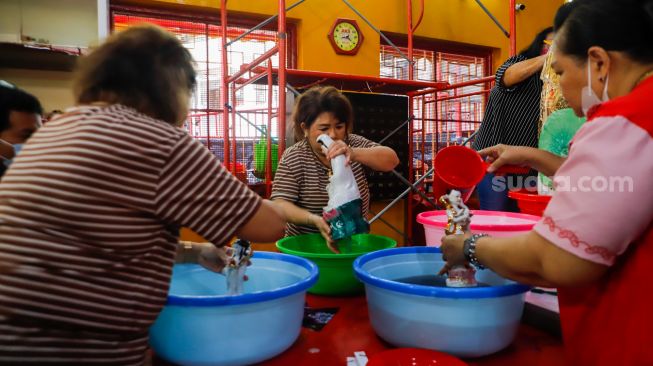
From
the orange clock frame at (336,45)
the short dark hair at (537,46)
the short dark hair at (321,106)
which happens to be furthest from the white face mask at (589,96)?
the orange clock frame at (336,45)

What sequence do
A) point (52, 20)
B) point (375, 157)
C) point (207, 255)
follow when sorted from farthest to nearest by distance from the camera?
point (52, 20) → point (375, 157) → point (207, 255)

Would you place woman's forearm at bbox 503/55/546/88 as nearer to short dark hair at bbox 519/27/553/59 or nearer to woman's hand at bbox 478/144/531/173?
short dark hair at bbox 519/27/553/59

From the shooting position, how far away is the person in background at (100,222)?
0.63 meters

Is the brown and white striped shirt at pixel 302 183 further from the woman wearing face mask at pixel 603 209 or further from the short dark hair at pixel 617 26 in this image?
the short dark hair at pixel 617 26

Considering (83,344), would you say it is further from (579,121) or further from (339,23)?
(339,23)

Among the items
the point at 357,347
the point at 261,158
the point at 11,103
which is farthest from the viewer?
the point at 261,158

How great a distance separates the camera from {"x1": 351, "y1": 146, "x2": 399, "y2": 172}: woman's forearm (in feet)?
4.93

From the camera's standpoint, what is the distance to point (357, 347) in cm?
86

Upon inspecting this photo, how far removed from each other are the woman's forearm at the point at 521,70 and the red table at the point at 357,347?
53.4 inches

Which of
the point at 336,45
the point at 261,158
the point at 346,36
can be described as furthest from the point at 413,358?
the point at 346,36

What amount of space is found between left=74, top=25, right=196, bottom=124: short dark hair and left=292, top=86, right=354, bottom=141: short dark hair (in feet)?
3.22

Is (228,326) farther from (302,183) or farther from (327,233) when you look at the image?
(302,183)

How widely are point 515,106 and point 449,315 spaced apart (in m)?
1.63

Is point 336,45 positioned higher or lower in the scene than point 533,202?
higher
